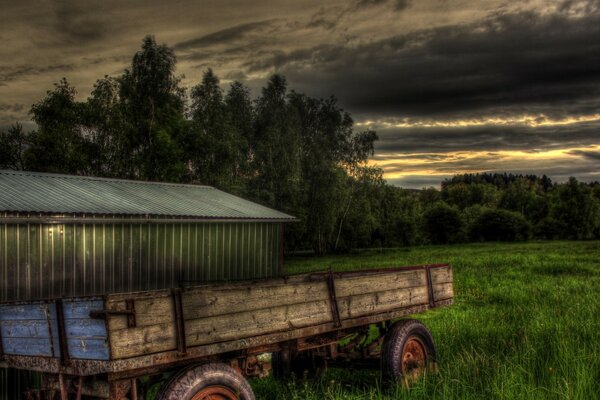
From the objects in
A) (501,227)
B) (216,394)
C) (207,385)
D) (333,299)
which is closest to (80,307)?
(207,385)

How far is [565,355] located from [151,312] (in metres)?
5.75

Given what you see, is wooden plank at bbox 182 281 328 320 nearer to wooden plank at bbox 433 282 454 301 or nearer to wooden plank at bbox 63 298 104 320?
wooden plank at bbox 63 298 104 320

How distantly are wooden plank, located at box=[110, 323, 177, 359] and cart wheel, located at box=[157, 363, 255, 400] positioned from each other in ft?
0.90

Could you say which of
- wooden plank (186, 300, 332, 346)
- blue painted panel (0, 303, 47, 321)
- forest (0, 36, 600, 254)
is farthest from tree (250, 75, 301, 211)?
blue painted panel (0, 303, 47, 321)

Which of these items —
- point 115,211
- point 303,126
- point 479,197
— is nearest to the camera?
point 115,211

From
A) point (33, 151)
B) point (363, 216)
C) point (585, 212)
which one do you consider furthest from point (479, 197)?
point (33, 151)

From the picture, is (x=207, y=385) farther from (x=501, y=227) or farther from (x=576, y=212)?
(x=576, y=212)

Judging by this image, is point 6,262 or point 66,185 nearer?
point 6,262

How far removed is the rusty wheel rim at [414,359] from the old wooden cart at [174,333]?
41.7 inches

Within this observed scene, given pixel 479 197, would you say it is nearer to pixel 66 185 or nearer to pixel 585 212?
pixel 585 212

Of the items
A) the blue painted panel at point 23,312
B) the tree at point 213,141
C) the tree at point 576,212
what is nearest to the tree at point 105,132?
the tree at point 213,141

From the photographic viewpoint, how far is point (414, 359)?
291 inches

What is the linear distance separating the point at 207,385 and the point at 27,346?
1.63m

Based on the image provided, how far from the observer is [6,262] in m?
11.6
